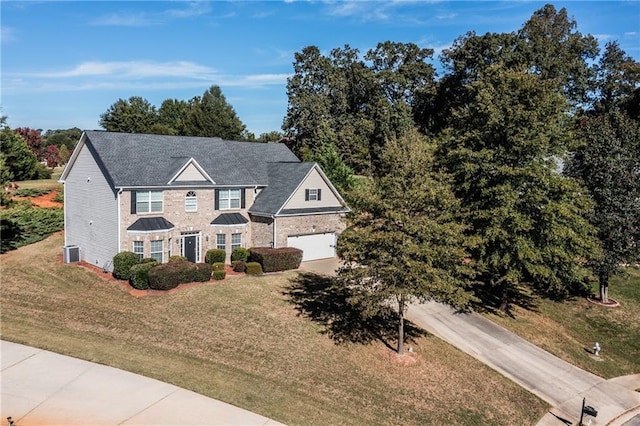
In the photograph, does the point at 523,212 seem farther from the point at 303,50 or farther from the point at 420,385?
the point at 303,50

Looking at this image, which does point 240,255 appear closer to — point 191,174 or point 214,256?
point 214,256

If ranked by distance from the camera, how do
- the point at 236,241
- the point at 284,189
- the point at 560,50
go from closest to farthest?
1. the point at 236,241
2. the point at 284,189
3. the point at 560,50

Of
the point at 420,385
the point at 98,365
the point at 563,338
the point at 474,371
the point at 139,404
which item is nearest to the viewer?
the point at 139,404

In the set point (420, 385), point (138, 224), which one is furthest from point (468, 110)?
point (138, 224)

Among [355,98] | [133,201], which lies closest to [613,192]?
[133,201]

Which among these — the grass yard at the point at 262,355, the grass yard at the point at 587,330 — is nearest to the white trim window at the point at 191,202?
the grass yard at the point at 262,355

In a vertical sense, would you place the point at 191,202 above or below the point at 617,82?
below
